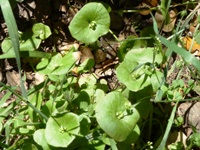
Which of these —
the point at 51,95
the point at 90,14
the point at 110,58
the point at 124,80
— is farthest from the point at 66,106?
the point at 110,58

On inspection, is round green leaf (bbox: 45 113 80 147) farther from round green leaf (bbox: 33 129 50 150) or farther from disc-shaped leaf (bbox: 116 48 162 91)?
disc-shaped leaf (bbox: 116 48 162 91)

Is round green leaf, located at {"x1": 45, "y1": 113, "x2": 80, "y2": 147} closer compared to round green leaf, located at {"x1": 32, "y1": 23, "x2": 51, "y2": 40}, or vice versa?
round green leaf, located at {"x1": 45, "y1": 113, "x2": 80, "y2": 147}

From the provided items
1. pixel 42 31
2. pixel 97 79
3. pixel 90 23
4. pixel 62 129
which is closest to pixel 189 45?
pixel 97 79

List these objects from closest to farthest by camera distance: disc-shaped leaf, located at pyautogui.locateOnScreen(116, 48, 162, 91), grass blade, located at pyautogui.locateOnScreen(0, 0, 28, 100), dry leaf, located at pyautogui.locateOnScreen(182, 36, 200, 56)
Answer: grass blade, located at pyautogui.locateOnScreen(0, 0, 28, 100) → disc-shaped leaf, located at pyautogui.locateOnScreen(116, 48, 162, 91) → dry leaf, located at pyautogui.locateOnScreen(182, 36, 200, 56)

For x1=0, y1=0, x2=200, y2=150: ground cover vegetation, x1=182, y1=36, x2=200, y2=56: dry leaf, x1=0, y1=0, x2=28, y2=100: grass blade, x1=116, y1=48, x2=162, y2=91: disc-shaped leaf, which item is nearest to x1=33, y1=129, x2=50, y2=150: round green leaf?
x1=0, y1=0, x2=200, y2=150: ground cover vegetation

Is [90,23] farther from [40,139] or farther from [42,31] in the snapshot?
[40,139]

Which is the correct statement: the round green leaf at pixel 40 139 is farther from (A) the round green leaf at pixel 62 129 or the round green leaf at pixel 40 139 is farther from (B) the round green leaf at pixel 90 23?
(B) the round green leaf at pixel 90 23
